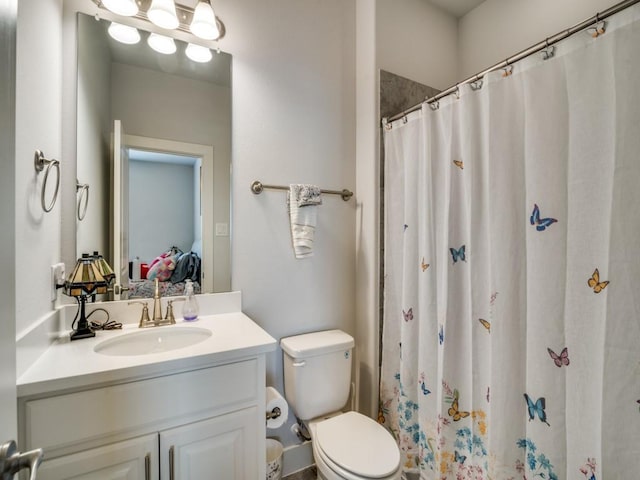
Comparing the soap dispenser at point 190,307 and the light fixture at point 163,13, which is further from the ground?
the light fixture at point 163,13

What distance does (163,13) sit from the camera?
1.26 meters

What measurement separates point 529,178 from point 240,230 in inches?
49.1

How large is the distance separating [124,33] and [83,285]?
110cm

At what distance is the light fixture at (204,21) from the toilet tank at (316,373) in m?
1.54

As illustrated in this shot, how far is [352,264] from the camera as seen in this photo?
73.3 inches

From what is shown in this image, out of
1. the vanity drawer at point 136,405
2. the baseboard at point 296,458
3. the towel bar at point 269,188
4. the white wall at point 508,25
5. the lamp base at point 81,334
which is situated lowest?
the baseboard at point 296,458

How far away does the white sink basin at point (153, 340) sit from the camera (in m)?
1.16

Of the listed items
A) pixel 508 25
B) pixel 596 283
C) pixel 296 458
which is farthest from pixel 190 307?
pixel 508 25

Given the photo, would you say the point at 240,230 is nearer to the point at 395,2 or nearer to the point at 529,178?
the point at 529,178

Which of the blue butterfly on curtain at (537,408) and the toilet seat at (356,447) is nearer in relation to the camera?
the blue butterfly on curtain at (537,408)

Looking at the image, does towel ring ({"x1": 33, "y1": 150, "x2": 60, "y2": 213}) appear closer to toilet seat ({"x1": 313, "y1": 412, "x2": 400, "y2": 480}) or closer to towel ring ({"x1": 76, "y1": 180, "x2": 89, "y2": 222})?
towel ring ({"x1": 76, "y1": 180, "x2": 89, "y2": 222})

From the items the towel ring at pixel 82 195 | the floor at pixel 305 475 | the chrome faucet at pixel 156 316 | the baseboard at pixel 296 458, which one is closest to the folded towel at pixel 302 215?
the chrome faucet at pixel 156 316

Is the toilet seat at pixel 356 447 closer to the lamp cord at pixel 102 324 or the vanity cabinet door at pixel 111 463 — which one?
the vanity cabinet door at pixel 111 463

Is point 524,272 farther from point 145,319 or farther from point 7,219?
point 145,319
